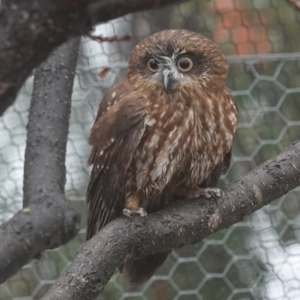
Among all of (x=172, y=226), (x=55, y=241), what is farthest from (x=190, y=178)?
(x=55, y=241)

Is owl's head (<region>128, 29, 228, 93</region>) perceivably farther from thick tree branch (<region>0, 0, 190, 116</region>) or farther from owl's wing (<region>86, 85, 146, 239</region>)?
thick tree branch (<region>0, 0, 190, 116</region>)

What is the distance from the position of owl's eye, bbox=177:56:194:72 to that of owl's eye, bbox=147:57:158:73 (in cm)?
5

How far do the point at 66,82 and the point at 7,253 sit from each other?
1.56ft

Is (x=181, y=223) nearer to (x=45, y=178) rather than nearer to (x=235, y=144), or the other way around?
(x=45, y=178)

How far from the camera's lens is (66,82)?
1339mm

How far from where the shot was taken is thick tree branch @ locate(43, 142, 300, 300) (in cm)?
113

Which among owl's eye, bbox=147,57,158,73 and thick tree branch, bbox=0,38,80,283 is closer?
thick tree branch, bbox=0,38,80,283

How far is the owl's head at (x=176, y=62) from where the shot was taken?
4.88ft

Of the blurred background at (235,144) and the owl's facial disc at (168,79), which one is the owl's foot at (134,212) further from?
the blurred background at (235,144)

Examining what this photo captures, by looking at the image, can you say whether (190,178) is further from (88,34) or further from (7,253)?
(88,34)

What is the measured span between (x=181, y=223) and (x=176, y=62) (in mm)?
346

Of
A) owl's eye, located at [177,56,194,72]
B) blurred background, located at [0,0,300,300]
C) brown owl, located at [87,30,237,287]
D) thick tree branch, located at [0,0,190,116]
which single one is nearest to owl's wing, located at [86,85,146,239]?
brown owl, located at [87,30,237,287]

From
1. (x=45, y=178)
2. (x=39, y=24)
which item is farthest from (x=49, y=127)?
(x=39, y=24)

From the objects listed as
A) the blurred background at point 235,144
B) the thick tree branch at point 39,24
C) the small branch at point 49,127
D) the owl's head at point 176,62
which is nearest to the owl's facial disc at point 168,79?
the owl's head at point 176,62
